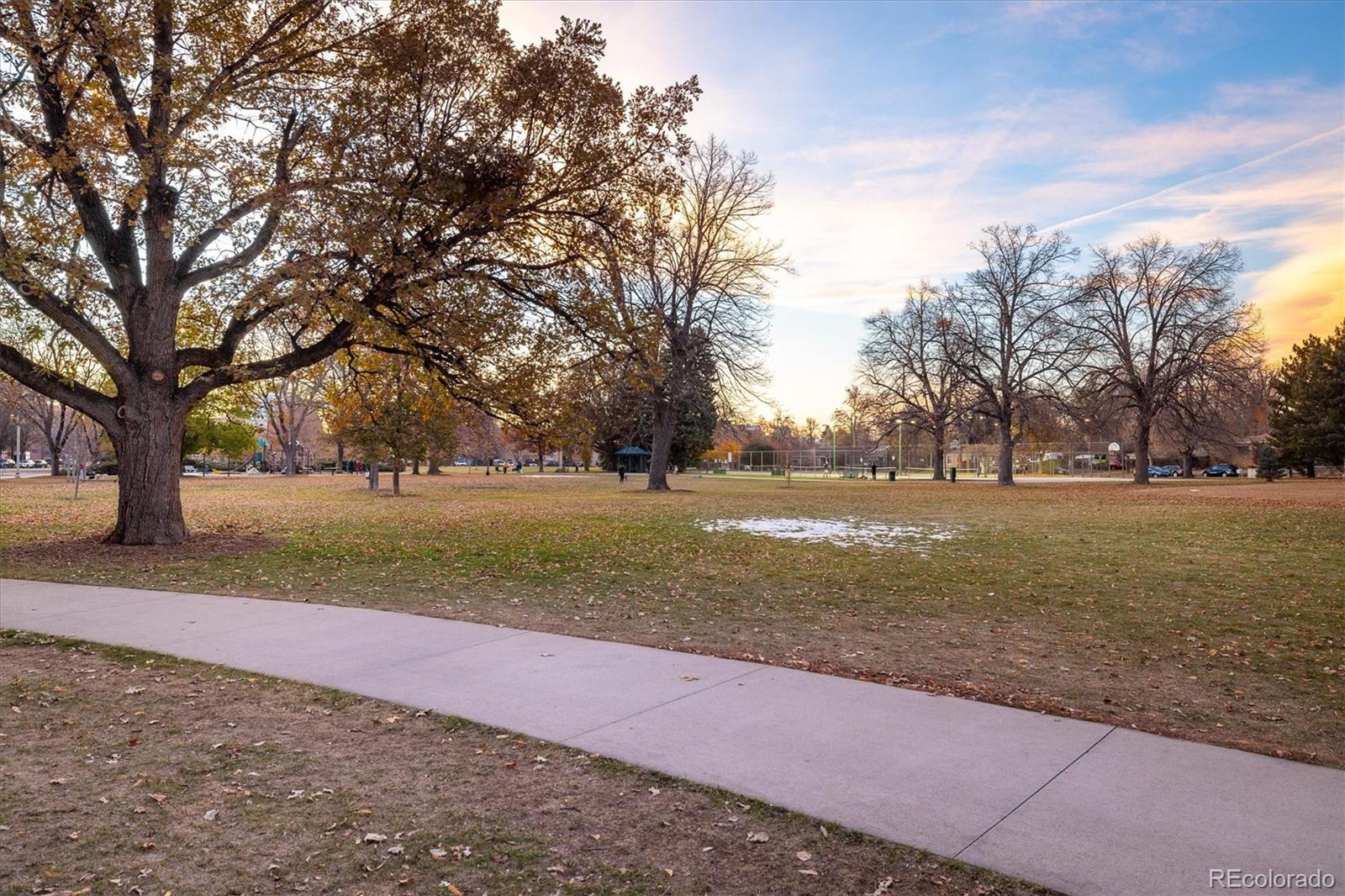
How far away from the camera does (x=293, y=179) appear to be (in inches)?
581

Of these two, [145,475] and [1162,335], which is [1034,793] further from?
[1162,335]

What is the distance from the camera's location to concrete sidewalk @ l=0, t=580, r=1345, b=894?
11.8 ft

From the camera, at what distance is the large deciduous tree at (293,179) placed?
1317 centimetres

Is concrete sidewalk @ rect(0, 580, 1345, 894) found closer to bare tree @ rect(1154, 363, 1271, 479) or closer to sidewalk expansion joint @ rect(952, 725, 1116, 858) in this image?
sidewalk expansion joint @ rect(952, 725, 1116, 858)

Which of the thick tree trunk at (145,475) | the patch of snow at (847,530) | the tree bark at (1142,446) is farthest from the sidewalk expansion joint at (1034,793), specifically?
the tree bark at (1142,446)

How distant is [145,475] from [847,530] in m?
13.8

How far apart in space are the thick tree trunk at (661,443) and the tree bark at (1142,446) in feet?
83.4

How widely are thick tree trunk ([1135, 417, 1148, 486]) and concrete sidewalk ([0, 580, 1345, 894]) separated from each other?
46.3 m

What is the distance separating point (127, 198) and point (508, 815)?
1320cm

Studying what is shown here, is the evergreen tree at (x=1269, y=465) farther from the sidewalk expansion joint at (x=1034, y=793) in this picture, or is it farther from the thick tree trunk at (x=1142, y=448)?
the sidewalk expansion joint at (x=1034, y=793)

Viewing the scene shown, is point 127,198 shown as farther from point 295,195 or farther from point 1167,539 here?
point 1167,539

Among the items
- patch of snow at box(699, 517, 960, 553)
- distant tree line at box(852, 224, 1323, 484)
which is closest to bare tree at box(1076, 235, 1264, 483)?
distant tree line at box(852, 224, 1323, 484)

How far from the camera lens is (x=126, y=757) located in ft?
15.3

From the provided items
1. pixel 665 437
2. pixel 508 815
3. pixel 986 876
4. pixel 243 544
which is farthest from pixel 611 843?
pixel 665 437
